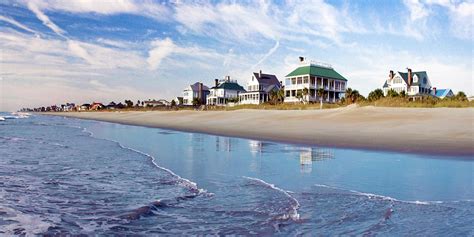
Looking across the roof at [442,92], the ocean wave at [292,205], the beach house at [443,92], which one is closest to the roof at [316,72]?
the beach house at [443,92]

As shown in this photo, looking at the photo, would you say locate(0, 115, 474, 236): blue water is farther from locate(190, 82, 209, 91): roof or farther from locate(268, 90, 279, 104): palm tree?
locate(190, 82, 209, 91): roof

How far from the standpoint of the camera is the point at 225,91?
82.4 meters

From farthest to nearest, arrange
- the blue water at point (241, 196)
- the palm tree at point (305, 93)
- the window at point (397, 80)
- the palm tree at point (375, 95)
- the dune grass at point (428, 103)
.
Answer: the window at point (397, 80) → the palm tree at point (305, 93) → the palm tree at point (375, 95) → the dune grass at point (428, 103) → the blue water at point (241, 196)

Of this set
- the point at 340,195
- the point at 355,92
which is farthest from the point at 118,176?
the point at 355,92

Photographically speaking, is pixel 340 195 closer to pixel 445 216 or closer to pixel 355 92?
pixel 445 216

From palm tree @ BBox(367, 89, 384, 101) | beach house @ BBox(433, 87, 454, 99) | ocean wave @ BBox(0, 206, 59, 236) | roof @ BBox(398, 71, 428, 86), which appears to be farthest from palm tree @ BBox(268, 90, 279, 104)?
ocean wave @ BBox(0, 206, 59, 236)

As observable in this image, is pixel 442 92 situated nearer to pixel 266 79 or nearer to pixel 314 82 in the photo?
pixel 314 82

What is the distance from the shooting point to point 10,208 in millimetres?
5535

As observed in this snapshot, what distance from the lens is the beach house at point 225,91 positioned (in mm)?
82500

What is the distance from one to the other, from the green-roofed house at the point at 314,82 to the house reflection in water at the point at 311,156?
45.0 meters

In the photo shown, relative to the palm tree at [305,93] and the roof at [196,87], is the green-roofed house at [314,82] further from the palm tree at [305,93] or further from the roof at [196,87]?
the roof at [196,87]

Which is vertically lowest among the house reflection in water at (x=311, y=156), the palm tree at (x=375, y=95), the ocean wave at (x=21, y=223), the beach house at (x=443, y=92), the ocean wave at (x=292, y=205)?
the ocean wave at (x=21, y=223)

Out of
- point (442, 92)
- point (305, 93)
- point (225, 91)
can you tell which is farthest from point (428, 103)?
point (442, 92)

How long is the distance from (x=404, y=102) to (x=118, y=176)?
94.4 ft
